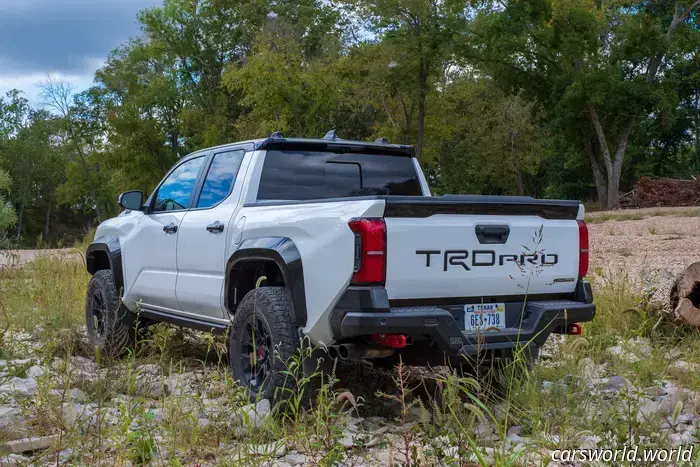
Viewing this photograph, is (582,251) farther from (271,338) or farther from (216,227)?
(216,227)

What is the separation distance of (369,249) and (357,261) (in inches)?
3.9

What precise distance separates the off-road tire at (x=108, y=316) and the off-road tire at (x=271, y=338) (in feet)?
6.50

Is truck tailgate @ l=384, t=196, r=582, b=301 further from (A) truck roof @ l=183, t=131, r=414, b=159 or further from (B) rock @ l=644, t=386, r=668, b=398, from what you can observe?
(A) truck roof @ l=183, t=131, r=414, b=159

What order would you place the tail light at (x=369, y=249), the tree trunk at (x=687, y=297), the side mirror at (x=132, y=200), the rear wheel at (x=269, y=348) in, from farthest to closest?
the side mirror at (x=132, y=200)
the tree trunk at (x=687, y=297)
the rear wheel at (x=269, y=348)
the tail light at (x=369, y=249)

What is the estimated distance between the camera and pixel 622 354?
5.95 metres

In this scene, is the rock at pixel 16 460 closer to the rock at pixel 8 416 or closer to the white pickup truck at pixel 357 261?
the rock at pixel 8 416

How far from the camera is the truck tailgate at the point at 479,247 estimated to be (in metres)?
4.36

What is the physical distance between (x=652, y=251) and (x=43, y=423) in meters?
11.6

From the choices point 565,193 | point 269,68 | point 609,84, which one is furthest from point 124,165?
point 609,84

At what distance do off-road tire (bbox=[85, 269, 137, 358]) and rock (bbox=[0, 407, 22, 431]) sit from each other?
2.22 meters

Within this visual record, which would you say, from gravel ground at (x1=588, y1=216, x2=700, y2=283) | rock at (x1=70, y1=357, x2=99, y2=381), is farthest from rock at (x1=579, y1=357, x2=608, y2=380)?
rock at (x1=70, y1=357, x2=99, y2=381)

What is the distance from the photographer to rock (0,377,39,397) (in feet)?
15.4

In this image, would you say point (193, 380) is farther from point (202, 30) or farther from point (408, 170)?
point (202, 30)

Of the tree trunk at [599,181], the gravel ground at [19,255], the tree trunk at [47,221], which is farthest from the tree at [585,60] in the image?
the tree trunk at [47,221]
